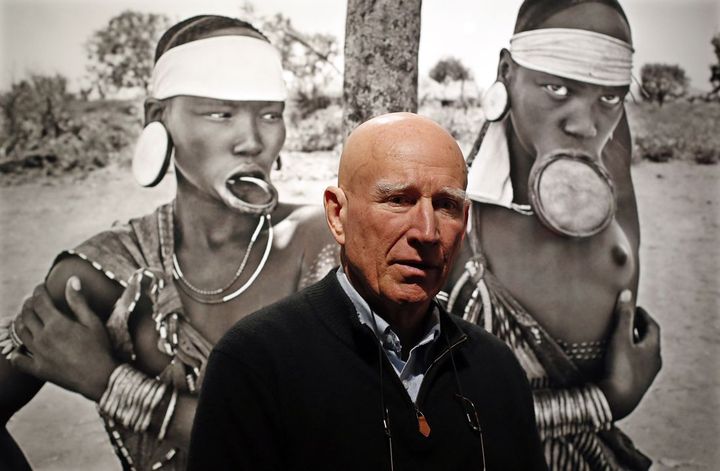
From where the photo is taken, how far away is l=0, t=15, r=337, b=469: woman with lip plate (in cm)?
285

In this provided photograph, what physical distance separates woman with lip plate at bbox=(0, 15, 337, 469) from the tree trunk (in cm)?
30

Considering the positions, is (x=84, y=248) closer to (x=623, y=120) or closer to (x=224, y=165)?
(x=224, y=165)

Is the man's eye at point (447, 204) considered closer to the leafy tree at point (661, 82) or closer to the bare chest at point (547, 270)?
the bare chest at point (547, 270)

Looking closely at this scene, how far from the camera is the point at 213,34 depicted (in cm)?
295

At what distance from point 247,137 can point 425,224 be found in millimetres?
1818

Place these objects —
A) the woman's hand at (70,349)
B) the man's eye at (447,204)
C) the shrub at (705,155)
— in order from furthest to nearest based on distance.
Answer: the shrub at (705,155), the woman's hand at (70,349), the man's eye at (447,204)

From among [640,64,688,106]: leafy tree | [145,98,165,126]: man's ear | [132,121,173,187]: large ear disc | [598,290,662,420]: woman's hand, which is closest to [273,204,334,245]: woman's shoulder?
[132,121,173,187]: large ear disc

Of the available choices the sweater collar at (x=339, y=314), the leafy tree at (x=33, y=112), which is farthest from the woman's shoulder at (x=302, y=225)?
the sweater collar at (x=339, y=314)

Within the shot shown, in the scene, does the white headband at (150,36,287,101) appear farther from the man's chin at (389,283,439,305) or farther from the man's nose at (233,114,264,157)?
the man's chin at (389,283,439,305)

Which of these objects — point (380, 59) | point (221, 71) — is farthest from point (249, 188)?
point (380, 59)

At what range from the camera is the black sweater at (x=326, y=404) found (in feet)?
3.80

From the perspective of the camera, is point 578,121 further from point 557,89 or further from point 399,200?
point 399,200

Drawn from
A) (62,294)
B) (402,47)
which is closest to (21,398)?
(62,294)

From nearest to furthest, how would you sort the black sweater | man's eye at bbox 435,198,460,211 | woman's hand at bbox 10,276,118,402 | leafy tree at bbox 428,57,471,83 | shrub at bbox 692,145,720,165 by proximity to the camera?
1. the black sweater
2. man's eye at bbox 435,198,460,211
3. woman's hand at bbox 10,276,118,402
4. leafy tree at bbox 428,57,471,83
5. shrub at bbox 692,145,720,165
